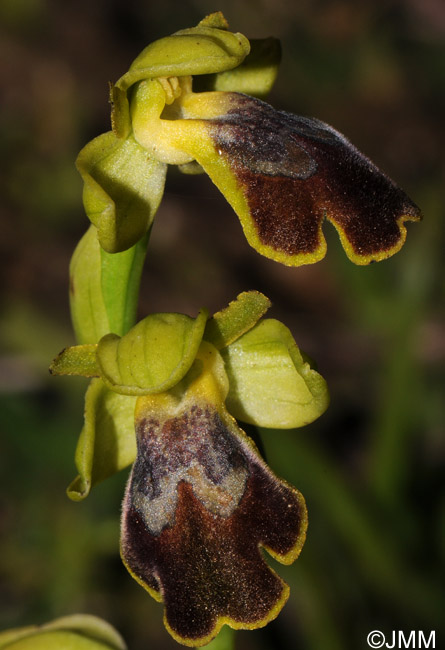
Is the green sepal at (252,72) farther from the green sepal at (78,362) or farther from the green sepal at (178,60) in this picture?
the green sepal at (78,362)

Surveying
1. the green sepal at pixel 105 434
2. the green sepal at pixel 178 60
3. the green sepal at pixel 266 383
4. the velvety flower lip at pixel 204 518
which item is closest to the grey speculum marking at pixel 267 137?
the green sepal at pixel 178 60

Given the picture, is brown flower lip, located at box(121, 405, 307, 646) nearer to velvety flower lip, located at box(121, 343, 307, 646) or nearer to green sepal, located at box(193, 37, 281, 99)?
velvety flower lip, located at box(121, 343, 307, 646)

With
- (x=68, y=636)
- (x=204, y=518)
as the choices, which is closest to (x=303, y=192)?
(x=204, y=518)

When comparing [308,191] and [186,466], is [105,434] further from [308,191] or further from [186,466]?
[308,191]

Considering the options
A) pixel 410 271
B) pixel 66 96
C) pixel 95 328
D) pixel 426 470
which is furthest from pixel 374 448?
pixel 66 96

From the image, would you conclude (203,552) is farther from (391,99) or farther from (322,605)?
(391,99)

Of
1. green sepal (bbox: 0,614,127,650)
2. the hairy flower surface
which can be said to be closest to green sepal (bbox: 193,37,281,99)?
the hairy flower surface
